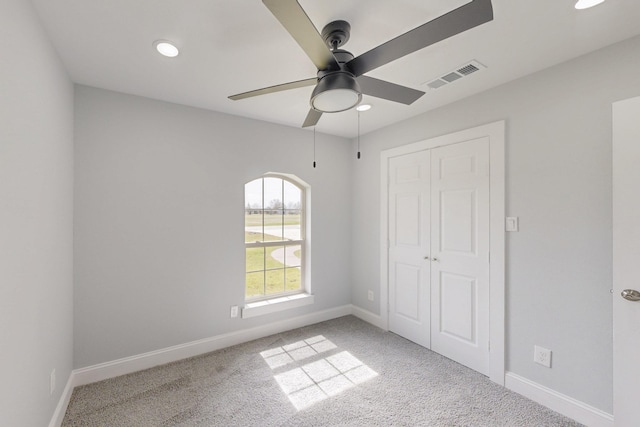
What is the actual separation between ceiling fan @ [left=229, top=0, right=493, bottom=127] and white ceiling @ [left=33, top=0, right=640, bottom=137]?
0.30m

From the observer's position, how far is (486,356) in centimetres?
240

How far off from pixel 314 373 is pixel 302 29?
256 cm

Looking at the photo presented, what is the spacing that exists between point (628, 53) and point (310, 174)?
2.80m

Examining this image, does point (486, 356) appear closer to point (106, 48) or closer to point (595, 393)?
point (595, 393)

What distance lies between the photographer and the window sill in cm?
306

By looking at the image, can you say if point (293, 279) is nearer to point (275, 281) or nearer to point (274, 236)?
point (275, 281)

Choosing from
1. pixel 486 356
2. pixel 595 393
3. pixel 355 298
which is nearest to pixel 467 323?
pixel 486 356

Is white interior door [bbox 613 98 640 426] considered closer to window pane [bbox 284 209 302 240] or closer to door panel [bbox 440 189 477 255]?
door panel [bbox 440 189 477 255]

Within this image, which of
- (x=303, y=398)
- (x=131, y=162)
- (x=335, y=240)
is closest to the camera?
(x=303, y=398)

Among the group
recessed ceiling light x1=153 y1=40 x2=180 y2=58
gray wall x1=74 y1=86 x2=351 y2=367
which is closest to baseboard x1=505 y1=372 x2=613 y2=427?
gray wall x1=74 y1=86 x2=351 y2=367

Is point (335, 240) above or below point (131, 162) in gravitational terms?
below

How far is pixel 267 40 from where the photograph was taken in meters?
1.71

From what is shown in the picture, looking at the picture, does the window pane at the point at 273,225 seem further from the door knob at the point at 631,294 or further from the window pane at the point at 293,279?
the door knob at the point at 631,294

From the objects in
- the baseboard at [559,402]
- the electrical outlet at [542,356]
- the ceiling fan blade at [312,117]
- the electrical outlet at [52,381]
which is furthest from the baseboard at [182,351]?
the ceiling fan blade at [312,117]
